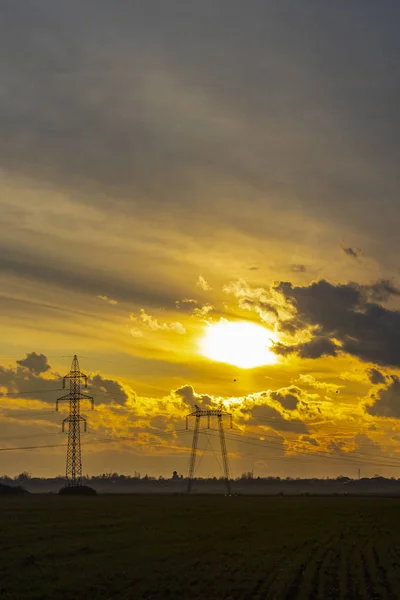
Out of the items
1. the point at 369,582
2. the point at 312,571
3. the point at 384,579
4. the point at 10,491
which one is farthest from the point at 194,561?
the point at 10,491

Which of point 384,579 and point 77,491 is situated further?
point 77,491

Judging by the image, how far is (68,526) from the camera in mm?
79500

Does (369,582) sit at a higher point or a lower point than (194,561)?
lower

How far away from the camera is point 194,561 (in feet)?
163

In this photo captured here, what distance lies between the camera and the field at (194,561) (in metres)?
37.6

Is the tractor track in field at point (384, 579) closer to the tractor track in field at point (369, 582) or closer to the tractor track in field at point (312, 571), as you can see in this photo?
the tractor track in field at point (369, 582)

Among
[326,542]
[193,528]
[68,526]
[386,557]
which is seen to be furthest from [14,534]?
[386,557]

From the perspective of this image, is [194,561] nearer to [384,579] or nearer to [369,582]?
[369,582]

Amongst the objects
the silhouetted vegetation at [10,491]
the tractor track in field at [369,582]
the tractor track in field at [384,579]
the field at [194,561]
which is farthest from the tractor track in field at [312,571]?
the silhouetted vegetation at [10,491]

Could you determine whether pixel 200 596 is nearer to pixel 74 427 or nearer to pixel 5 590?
pixel 5 590

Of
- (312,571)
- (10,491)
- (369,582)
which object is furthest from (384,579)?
(10,491)

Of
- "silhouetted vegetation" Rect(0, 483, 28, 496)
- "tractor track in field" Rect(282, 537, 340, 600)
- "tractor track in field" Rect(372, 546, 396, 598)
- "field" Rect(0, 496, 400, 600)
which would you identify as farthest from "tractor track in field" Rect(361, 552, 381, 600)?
"silhouetted vegetation" Rect(0, 483, 28, 496)

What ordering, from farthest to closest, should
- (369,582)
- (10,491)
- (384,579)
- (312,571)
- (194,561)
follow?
(10,491) < (194,561) < (312,571) < (384,579) < (369,582)

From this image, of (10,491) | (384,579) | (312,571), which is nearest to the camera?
(384,579)
